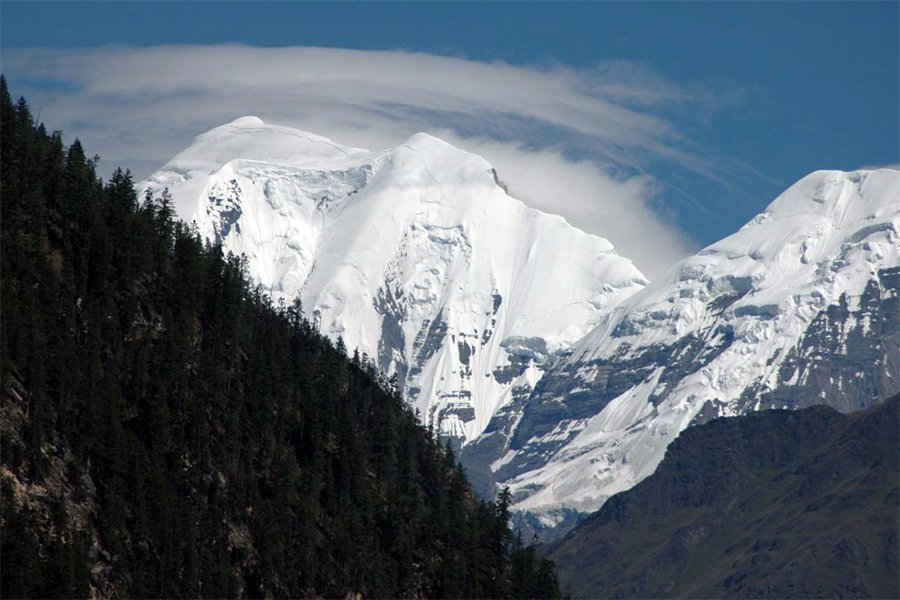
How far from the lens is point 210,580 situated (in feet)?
655

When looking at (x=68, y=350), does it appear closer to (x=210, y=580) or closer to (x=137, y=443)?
(x=137, y=443)

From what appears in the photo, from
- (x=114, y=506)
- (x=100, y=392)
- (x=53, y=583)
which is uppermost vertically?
(x=100, y=392)

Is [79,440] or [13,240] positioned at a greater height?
[13,240]

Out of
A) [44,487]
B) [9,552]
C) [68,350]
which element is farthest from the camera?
[68,350]

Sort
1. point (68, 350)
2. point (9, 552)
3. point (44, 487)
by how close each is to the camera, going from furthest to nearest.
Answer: point (68, 350)
point (44, 487)
point (9, 552)

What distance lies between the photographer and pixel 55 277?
199 metres

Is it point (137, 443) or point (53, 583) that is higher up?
point (137, 443)

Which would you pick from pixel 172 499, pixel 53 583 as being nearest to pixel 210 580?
pixel 172 499

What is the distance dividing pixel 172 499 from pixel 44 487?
73.1 feet

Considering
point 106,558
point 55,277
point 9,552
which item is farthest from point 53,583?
point 55,277

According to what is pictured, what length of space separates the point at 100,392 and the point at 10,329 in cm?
1439

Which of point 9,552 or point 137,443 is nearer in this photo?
point 9,552

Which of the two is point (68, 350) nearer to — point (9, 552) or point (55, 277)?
point (55, 277)

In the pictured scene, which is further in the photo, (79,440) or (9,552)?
(79,440)
